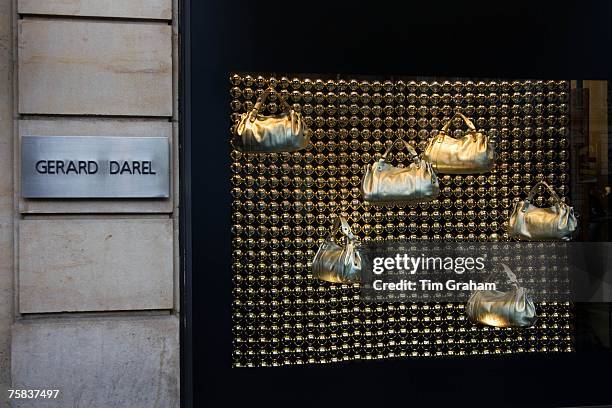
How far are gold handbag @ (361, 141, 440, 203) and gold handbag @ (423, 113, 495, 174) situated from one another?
0.46ft

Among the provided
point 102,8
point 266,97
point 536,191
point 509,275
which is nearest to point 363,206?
point 266,97

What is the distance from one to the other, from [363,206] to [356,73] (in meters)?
1.13

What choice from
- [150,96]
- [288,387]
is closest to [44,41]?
[150,96]

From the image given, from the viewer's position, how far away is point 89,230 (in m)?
5.84

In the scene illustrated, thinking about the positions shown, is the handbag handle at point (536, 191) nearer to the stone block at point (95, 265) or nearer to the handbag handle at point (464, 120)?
the handbag handle at point (464, 120)

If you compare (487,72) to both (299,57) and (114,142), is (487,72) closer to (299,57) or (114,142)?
(299,57)

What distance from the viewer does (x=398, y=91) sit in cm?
636

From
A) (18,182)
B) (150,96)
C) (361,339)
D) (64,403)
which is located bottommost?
(64,403)

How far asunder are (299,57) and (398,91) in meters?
0.91

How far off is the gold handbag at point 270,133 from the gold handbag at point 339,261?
816mm

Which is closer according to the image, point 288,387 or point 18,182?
point 18,182

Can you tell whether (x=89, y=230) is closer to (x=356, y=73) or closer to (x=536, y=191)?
(x=356, y=73)

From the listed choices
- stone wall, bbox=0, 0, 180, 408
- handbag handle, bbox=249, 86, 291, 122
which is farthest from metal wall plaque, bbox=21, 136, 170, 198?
handbag handle, bbox=249, 86, 291, 122

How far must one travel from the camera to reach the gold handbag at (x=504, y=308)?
6023 mm
